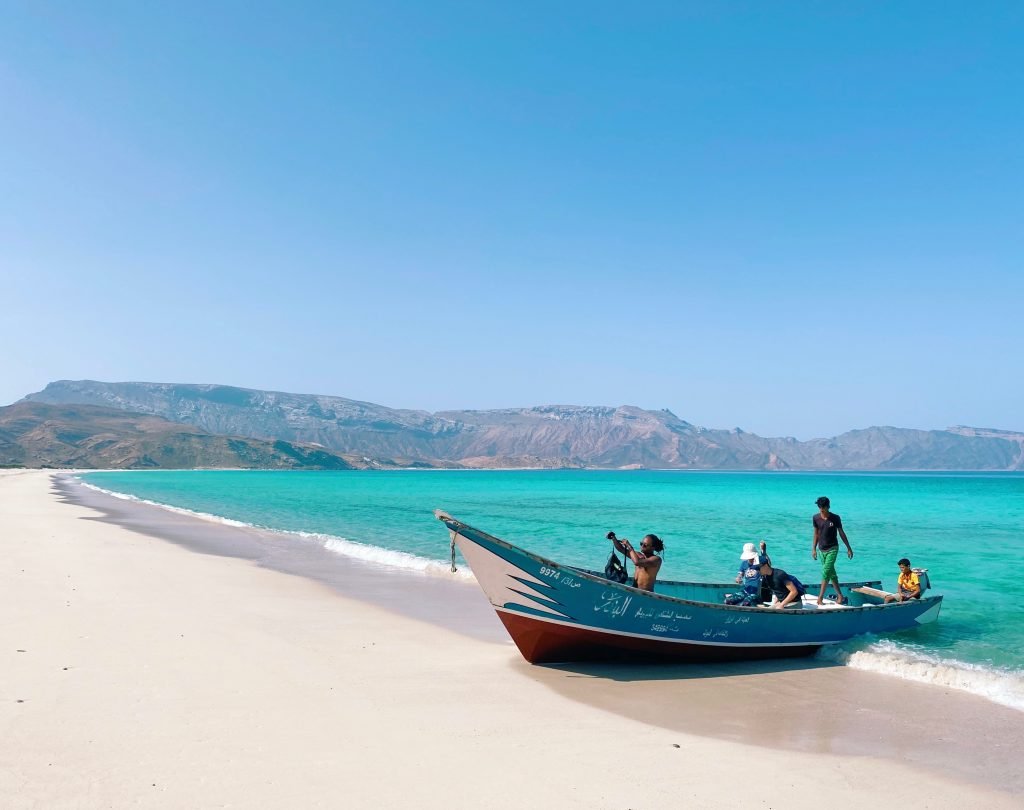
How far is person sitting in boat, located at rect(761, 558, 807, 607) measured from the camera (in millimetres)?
12109

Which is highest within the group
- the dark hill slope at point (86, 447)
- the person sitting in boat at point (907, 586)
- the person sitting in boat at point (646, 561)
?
the person sitting in boat at point (646, 561)

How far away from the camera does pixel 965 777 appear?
269 inches

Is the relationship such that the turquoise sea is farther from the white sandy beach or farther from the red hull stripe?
the red hull stripe

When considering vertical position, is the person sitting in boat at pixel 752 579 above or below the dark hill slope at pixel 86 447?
above

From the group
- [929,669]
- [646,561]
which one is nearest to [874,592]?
[929,669]

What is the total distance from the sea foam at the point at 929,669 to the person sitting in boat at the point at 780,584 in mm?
1060

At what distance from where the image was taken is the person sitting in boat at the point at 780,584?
39.7ft

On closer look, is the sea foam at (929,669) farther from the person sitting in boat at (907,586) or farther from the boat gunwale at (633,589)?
the person sitting in boat at (907,586)

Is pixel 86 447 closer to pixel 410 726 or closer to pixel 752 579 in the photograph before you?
pixel 752 579

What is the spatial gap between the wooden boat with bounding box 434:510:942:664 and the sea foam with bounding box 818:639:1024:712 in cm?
75

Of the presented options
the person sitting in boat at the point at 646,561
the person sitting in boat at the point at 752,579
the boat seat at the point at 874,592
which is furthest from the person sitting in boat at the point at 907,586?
the person sitting in boat at the point at 646,561

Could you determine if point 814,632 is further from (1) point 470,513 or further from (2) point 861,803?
(1) point 470,513

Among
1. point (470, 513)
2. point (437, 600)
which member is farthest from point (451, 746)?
point (470, 513)

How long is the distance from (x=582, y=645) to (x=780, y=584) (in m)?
4.35
